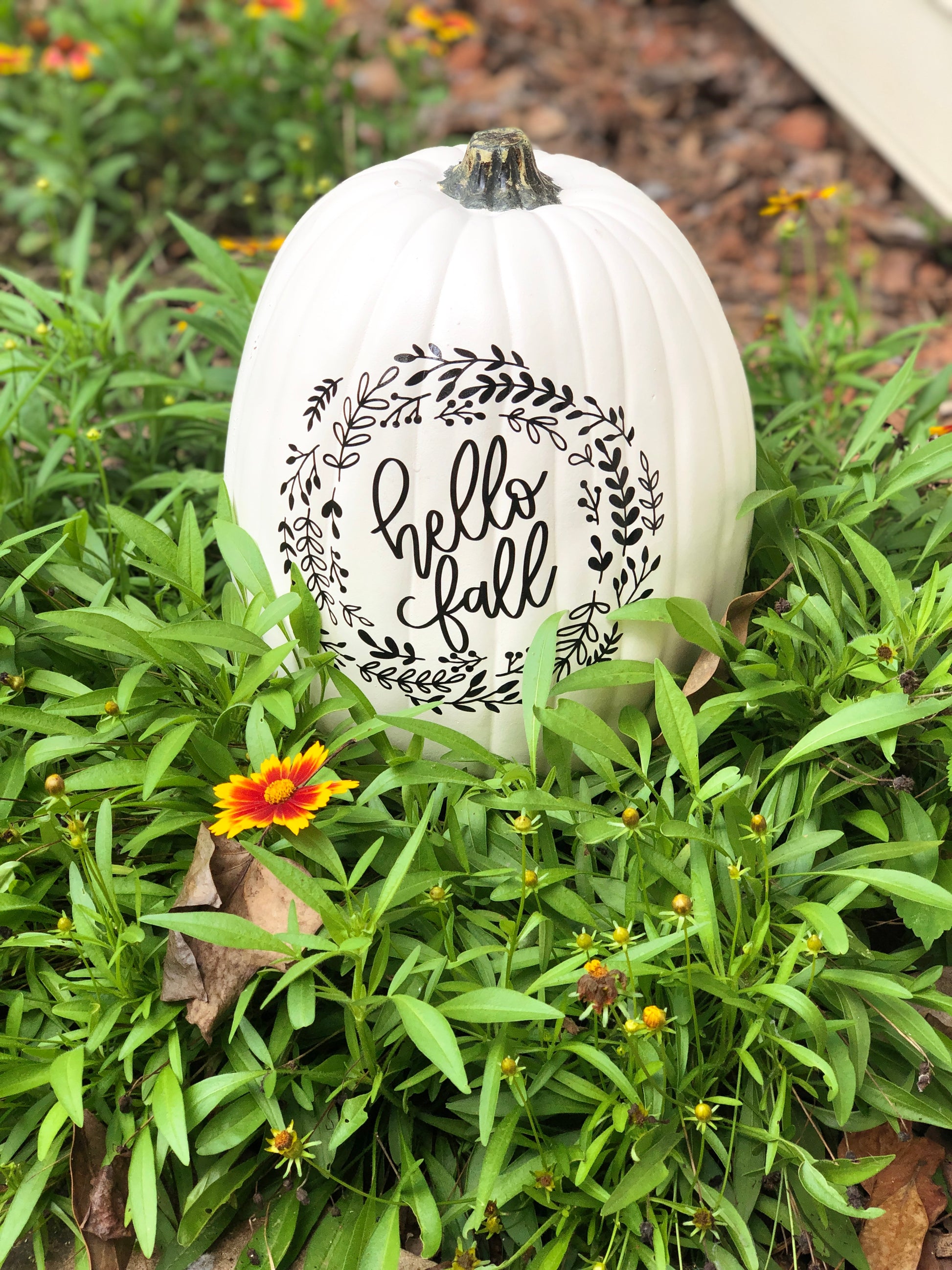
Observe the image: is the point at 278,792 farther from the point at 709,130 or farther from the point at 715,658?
the point at 709,130

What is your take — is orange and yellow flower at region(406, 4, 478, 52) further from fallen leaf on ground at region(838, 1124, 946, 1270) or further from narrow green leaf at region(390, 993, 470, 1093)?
fallen leaf on ground at region(838, 1124, 946, 1270)

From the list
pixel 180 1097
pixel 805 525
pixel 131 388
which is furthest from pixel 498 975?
pixel 131 388

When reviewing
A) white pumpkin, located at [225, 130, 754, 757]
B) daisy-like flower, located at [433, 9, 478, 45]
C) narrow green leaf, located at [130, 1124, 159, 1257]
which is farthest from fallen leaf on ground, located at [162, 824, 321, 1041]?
daisy-like flower, located at [433, 9, 478, 45]

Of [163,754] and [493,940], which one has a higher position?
[163,754]

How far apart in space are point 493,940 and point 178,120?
305cm

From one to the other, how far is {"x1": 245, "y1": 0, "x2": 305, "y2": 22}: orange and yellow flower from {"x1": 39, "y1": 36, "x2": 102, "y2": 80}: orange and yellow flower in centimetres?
48

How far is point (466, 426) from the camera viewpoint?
4.81 feet

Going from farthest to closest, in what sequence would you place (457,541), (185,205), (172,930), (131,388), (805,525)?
(185,205) < (131,388) < (805,525) < (457,541) < (172,930)

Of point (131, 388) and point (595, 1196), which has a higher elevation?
point (131, 388)

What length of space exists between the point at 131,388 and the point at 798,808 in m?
1.71

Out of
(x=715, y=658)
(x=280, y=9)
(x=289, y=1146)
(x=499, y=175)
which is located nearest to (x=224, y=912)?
(x=289, y=1146)

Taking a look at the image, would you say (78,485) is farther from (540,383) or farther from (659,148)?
(659,148)

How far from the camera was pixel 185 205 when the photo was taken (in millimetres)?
3639

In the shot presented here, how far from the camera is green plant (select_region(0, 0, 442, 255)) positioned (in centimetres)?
343
